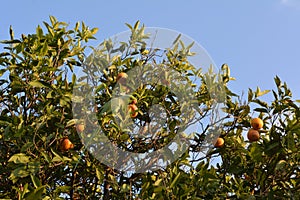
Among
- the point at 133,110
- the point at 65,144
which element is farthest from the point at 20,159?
the point at 133,110

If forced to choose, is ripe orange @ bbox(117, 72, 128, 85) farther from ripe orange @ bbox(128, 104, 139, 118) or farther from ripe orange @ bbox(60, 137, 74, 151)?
ripe orange @ bbox(60, 137, 74, 151)

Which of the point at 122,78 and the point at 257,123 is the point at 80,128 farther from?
the point at 257,123

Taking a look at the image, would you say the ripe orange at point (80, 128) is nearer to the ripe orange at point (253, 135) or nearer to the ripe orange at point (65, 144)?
the ripe orange at point (65, 144)

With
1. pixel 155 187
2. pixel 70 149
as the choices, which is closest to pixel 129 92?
pixel 70 149

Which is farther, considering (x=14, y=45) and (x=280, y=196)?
(x=14, y=45)

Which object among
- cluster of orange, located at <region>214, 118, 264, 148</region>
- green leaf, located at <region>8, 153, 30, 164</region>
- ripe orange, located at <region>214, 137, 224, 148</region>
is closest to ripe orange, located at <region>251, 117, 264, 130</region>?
cluster of orange, located at <region>214, 118, 264, 148</region>

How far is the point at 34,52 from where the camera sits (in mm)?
2918

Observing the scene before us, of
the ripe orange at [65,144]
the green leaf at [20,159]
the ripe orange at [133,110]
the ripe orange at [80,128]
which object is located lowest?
the green leaf at [20,159]

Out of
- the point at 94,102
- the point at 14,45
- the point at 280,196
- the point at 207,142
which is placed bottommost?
the point at 280,196

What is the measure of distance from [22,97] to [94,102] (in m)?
0.51

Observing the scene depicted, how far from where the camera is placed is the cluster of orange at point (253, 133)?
3.06 meters

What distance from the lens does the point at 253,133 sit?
3.07m

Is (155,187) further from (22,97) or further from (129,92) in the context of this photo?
(22,97)

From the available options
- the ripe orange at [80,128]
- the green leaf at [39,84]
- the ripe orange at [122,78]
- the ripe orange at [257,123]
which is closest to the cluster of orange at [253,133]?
the ripe orange at [257,123]
